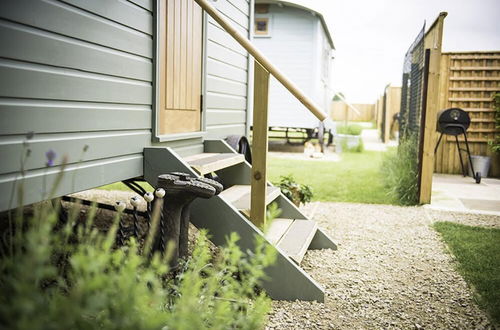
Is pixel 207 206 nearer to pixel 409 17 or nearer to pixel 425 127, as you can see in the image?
pixel 425 127

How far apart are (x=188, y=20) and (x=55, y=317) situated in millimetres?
3243

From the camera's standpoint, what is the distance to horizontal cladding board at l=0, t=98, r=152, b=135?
7.13 ft

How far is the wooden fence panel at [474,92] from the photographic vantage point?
8656 millimetres

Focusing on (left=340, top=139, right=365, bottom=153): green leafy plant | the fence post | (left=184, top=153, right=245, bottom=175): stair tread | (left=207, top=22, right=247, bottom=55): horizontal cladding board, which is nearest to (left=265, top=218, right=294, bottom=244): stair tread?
(left=184, top=153, right=245, bottom=175): stair tread

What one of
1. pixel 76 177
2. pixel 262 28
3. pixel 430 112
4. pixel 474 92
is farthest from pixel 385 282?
pixel 262 28

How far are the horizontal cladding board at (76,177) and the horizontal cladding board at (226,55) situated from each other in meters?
1.69

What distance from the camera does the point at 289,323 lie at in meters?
2.66

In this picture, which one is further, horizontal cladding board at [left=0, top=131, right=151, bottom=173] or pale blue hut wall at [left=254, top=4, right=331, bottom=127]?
pale blue hut wall at [left=254, top=4, right=331, bottom=127]

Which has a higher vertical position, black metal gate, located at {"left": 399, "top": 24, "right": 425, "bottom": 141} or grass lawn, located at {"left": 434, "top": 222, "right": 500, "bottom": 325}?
black metal gate, located at {"left": 399, "top": 24, "right": 425, "bottom": 141}

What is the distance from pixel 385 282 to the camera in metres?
3.35

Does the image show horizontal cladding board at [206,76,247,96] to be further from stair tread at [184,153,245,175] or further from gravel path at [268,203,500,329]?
gravel path at [268,203,500,329]

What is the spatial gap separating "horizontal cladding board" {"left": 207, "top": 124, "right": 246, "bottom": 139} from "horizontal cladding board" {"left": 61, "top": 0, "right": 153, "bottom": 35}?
1471 millimetres

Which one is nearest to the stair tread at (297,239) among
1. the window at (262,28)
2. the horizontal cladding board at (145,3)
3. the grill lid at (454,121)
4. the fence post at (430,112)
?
the horizontal cladding board at (145,3)

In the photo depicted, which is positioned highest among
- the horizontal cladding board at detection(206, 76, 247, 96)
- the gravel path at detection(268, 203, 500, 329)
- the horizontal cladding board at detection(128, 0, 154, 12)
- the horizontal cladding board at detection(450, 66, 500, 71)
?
the horizontal cladding board at detection(450, 66, 500, 71)
